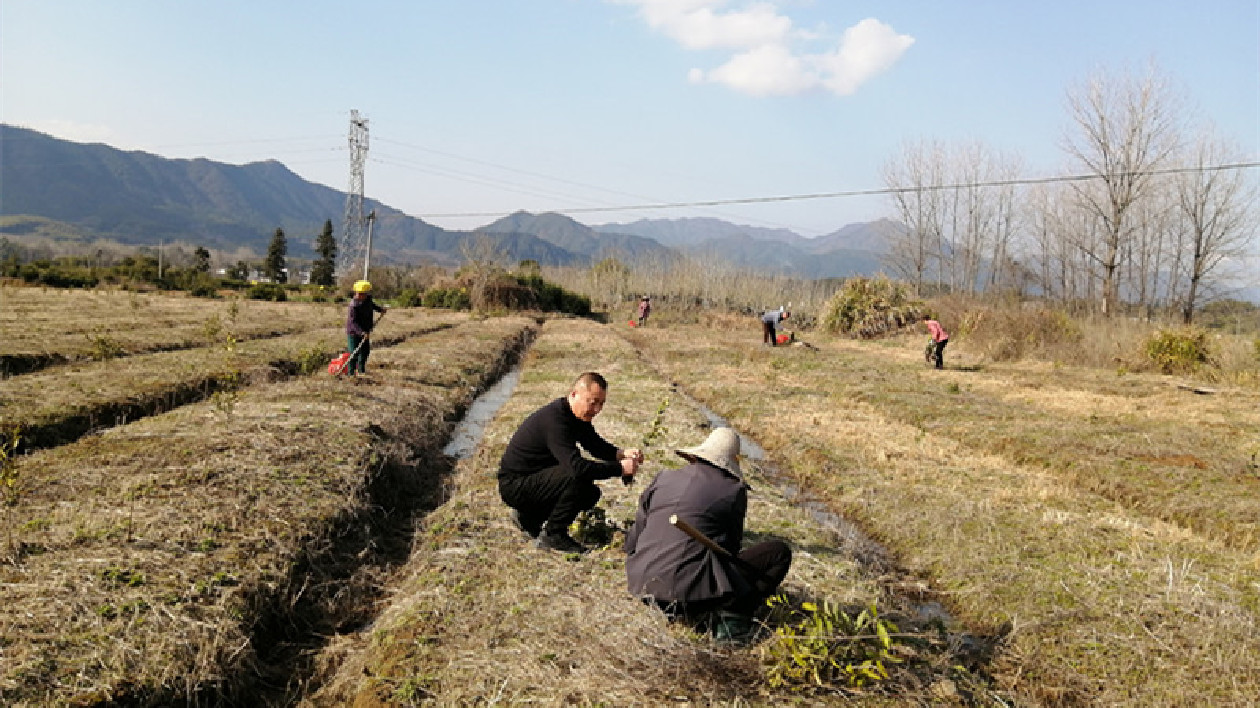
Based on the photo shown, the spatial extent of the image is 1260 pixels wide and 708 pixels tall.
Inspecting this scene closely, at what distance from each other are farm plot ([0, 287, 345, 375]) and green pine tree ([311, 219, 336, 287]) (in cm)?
3885

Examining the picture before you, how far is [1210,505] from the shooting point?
9.20m

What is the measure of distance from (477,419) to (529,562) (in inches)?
335

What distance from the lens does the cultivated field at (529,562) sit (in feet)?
14.9

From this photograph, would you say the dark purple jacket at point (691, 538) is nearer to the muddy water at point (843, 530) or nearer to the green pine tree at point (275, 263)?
the muddy water at point (843, 530)

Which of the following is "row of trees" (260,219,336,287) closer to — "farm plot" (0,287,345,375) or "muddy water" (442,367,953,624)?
"farm plot" (0,287,345,375)

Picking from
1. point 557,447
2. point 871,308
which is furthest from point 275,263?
point 557,447

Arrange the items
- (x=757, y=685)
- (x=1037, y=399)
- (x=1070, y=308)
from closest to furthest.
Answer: (x=757, y=685) < (x=1037, y=399) < (x=1070, y=308)

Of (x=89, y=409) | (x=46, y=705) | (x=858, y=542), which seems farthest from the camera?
(x=89, y=409)

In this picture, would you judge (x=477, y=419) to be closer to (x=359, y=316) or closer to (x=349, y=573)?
(x=359, y=316)

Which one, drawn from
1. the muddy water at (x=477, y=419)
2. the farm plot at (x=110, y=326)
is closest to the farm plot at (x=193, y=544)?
the muddy water at (x=477, y=419)

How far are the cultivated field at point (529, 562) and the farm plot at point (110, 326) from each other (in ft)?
4.48

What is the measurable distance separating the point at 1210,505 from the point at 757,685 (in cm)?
789

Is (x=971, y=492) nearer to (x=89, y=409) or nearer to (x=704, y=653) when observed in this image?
(x=704, y=653)

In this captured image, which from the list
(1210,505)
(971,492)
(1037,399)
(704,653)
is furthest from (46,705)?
(1037,399)
